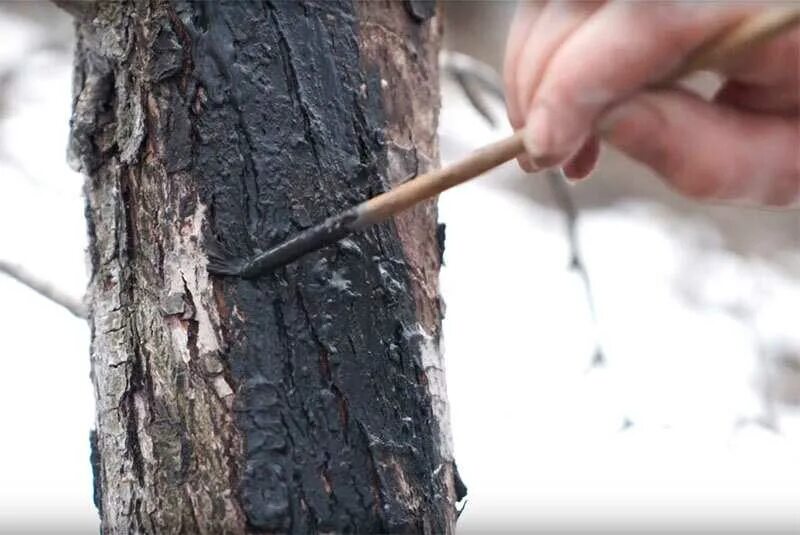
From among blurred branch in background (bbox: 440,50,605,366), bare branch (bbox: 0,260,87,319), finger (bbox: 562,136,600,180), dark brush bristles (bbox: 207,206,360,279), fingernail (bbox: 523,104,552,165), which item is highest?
blurred branch in background (bbox: 440,50,605,366)

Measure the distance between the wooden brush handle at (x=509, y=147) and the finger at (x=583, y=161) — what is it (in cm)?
5

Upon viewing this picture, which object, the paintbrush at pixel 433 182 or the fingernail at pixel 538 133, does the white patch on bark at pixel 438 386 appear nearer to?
the paintbrush at pixel 433 182

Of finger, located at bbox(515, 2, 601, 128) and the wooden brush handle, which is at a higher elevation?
finger, located at bbox(515, 2, 601, 128)

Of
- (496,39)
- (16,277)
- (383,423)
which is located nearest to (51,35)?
(496,39)

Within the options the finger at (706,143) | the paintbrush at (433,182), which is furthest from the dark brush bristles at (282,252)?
the finger at (706,143)

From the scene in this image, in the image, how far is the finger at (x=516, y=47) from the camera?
48cm

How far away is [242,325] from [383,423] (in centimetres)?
11

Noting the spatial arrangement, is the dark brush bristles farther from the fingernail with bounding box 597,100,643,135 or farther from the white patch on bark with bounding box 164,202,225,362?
the fingernail with bounding box 597,100,643,135

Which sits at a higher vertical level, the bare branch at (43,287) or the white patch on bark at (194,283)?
the bare branch at (43,287)

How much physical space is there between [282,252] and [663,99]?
10.6 inches

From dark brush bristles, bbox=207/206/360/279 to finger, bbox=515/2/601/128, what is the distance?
0.17 m

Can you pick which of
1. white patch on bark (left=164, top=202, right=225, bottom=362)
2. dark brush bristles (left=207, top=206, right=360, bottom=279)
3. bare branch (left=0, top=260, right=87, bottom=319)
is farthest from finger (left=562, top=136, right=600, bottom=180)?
bare branch (left=0, top=260, right=87, bottom=319)

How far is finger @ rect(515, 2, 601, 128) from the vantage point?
0.46 meters

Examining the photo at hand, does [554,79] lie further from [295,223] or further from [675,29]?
[295,223]
